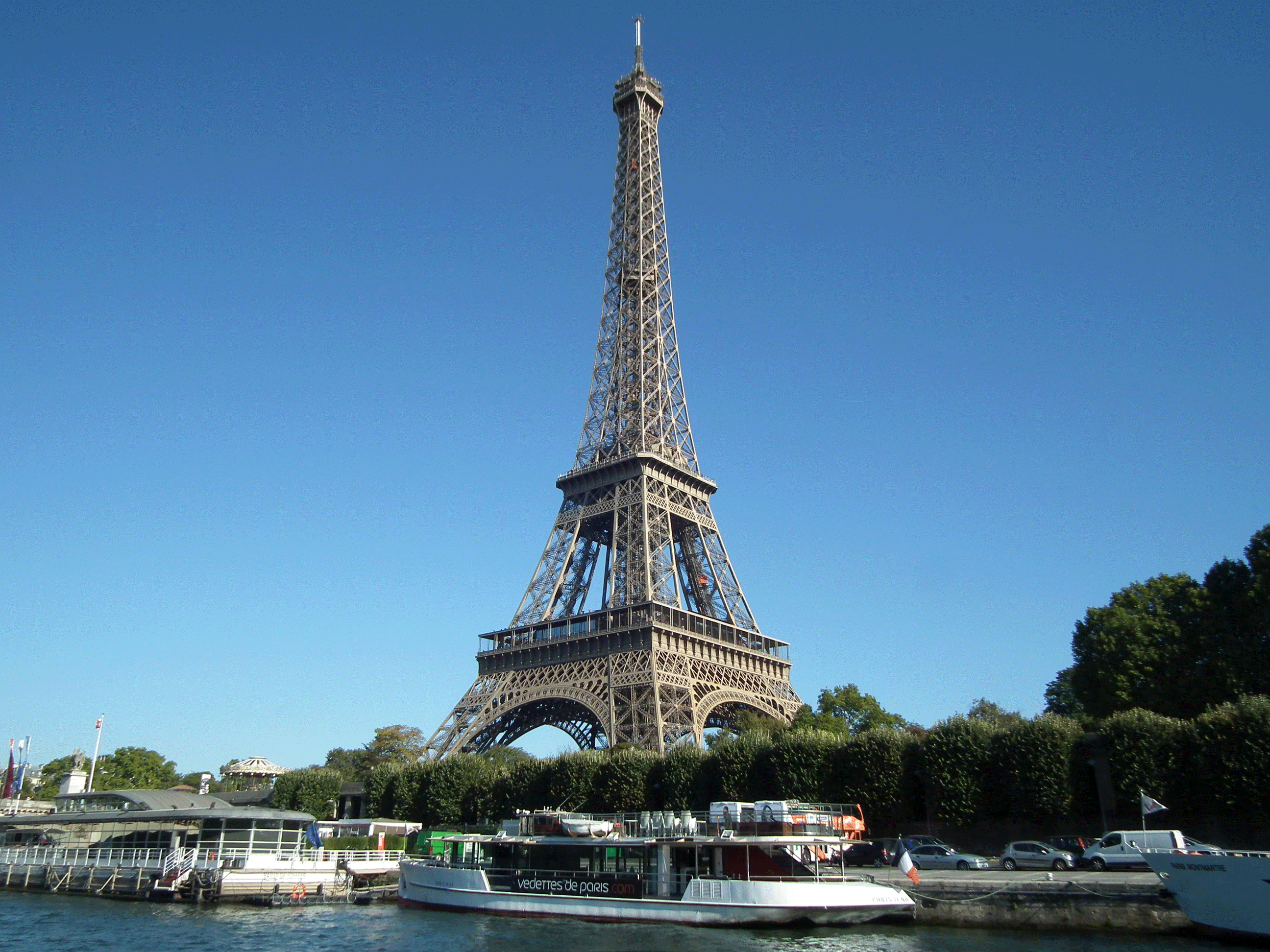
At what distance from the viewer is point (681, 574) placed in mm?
74375

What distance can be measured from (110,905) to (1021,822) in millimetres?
36941

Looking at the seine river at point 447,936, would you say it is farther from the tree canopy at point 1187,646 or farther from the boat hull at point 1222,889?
the tree canopy at point 1187,646

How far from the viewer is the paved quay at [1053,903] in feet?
90.8

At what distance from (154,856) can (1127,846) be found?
38.5 metres

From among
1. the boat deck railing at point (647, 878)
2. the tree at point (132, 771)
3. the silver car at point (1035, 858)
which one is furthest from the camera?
the tree at point (132, 771)

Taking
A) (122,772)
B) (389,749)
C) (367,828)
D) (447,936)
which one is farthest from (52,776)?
(447,936)

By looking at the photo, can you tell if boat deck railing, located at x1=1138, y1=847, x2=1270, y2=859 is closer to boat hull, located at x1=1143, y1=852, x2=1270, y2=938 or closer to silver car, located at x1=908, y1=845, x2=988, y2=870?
boat hull, located at x1=1143, y1=852, x2=1270, y2=938

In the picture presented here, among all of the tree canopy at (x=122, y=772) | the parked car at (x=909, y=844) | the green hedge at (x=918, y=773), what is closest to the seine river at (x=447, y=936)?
the parked car at (x=909, y=844)

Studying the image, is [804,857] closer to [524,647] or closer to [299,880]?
[299,880]

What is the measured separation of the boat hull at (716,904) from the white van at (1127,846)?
25.5 feet

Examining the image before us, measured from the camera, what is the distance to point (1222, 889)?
26.0m

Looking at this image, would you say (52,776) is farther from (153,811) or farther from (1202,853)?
(1202,853)

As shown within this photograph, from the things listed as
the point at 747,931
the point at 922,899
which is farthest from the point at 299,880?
the point at 922,899

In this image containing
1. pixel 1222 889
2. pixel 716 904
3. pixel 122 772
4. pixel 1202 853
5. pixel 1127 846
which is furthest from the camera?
pixel 122 772
